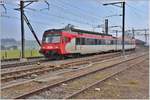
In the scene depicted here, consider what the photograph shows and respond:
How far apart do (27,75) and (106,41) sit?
31.6 meters

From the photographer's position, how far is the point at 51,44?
30750mm

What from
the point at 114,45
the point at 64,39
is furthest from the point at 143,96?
the point at 114,45

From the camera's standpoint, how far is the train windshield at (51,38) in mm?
30448

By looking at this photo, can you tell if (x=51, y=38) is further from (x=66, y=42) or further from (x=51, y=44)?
(x=66, y=42)

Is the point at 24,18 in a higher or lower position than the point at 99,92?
higher

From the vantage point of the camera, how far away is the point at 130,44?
213 feet

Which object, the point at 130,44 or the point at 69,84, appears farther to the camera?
the point at 130,44

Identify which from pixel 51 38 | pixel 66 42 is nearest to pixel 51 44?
pixel 51 38

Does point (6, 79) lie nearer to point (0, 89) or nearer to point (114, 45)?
point (0, 89)

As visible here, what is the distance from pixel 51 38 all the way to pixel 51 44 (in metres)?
0.59

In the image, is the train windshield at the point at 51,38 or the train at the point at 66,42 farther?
the train windshield at the point at 51,38

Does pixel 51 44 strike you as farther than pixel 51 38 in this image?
No

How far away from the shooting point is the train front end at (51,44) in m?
30.3

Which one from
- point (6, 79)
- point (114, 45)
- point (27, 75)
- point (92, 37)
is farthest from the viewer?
point (114, 45)
